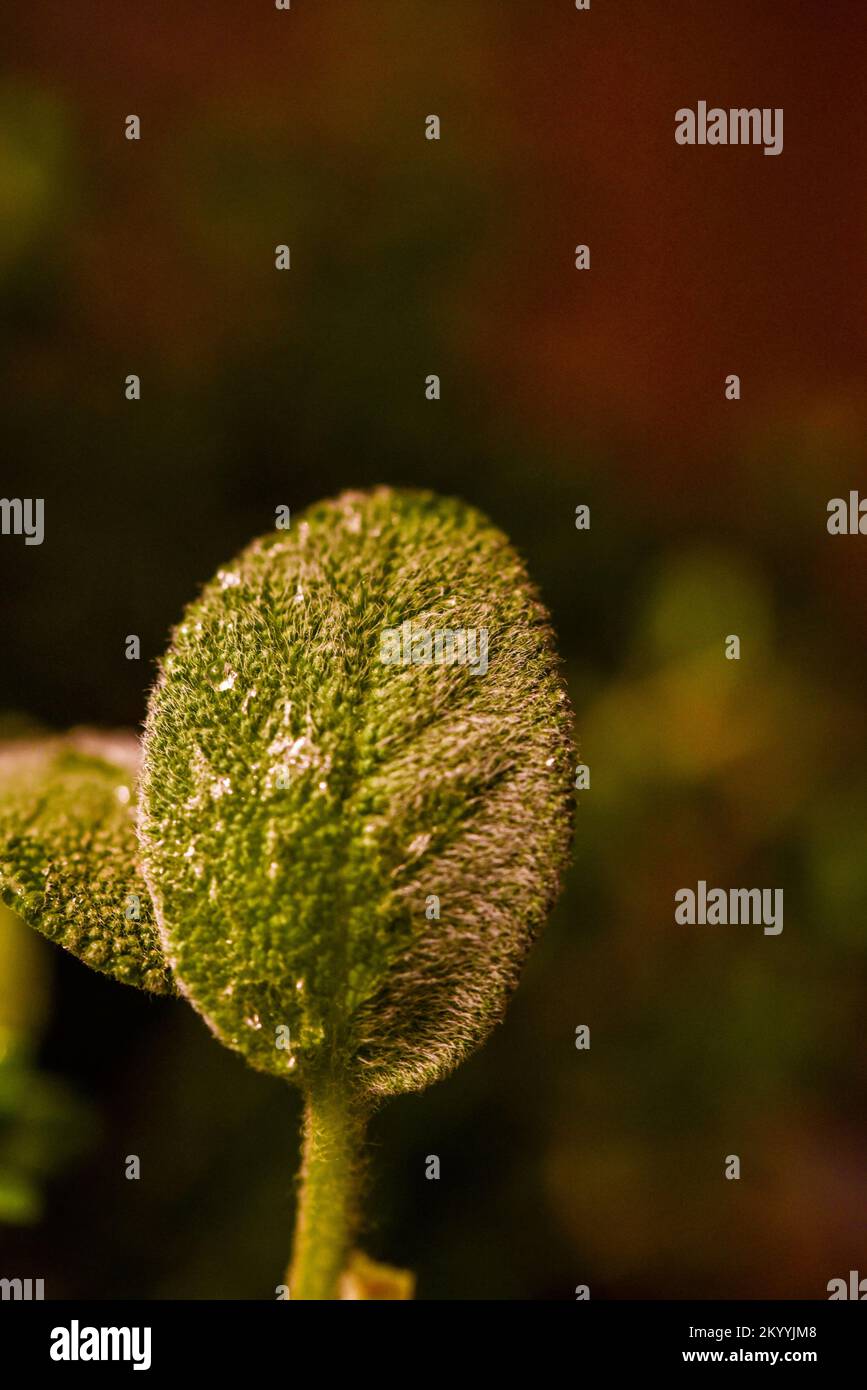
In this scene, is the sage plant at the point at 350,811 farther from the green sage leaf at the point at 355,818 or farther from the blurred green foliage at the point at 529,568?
the blurred green foliage at the point at 529,568

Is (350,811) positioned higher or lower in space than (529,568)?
lower

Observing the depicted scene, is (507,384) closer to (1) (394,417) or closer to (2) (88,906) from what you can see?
(1) (394,417)

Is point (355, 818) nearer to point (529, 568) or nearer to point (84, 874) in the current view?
point (84, 874)

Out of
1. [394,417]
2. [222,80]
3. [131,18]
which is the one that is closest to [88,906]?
[394,417]

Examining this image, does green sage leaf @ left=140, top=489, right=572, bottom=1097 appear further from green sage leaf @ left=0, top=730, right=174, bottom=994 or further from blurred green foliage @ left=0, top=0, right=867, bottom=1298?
→ blurred green foliage @ left=0, top=0, right=867, bottom=1298

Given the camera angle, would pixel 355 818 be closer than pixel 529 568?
Yes

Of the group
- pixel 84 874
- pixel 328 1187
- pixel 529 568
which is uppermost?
pixel 529 568

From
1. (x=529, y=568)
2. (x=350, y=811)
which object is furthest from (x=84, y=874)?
(x=529, y=568)

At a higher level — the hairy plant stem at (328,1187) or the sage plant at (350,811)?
the sage plant at (350,811)

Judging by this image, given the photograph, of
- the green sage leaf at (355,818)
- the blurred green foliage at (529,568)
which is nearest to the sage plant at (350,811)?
the green sage leaf at (355,818)
